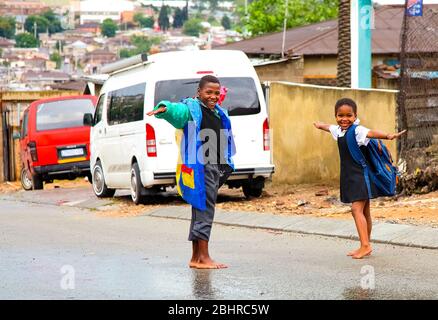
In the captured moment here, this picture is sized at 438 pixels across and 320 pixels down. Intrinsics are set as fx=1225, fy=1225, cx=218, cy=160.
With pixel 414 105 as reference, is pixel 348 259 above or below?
below

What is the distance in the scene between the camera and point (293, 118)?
1914cm

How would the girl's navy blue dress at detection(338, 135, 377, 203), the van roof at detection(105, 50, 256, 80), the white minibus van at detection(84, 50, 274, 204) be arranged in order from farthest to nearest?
the van roof at detection(105, 50, 256, 80), the white minibus van at detection(84, 50, 274, 204), the girl's navy blue dress at detection(338, 135, 377, 203)

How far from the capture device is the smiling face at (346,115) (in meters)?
11.2

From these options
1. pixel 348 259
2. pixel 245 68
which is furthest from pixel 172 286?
pixel 245 68

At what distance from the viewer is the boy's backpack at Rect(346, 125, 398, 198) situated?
1123 centimetres

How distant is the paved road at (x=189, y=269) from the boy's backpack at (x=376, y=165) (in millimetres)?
629

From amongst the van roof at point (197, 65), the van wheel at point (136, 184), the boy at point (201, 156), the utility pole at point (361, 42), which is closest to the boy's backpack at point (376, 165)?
the boy at point (201, 156)

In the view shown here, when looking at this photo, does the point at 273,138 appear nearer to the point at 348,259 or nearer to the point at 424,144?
the point at 424,144

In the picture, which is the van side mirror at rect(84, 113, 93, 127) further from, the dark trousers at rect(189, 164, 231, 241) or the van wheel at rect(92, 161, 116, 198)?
the dark trousers at rect(189, 164, 231, 241)

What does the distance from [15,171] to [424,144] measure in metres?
16.9

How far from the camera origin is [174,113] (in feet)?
33.9

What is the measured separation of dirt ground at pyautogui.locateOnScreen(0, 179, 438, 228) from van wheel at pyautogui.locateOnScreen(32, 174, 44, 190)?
183 inches

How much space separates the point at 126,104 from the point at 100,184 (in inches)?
87.4

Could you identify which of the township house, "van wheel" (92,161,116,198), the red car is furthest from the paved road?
the township house
